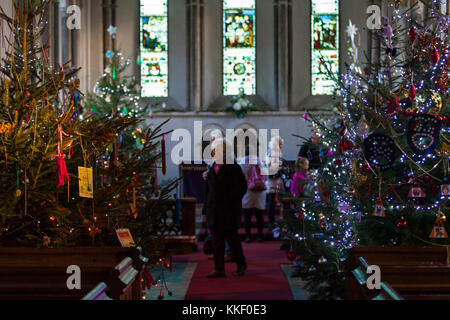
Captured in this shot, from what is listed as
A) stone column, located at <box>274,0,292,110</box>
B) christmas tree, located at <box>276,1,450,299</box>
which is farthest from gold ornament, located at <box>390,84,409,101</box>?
stone column, located at <box>274,0,292,110</box>

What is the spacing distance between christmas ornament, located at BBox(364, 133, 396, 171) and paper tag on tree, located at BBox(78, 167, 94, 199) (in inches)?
76.1

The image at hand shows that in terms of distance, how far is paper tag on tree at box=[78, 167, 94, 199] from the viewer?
4041 millimetres

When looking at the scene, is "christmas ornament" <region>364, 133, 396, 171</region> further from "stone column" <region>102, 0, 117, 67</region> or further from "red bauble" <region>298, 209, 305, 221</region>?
"stone column" <region>102, 0, 117, 67</region>

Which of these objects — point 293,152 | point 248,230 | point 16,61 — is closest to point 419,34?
point 16,61

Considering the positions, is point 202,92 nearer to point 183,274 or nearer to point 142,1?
point 142,1

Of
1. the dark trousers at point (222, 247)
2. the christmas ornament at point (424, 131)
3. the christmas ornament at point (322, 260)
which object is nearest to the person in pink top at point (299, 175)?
the dark trousers at point (222, 247)

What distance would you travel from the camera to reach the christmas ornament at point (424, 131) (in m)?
4.49

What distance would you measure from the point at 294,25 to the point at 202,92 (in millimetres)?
2591

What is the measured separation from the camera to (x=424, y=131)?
4.50 metres

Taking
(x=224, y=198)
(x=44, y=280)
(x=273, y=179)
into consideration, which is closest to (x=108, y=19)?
(x=273, y=179)

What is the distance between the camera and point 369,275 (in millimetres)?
3291

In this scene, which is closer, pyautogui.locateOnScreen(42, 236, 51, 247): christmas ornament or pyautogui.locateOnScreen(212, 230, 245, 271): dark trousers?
pyautogui.locateOnScreen(42, 236, 51, 247): christmas ornament

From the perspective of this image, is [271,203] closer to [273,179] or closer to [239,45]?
[273,179]
